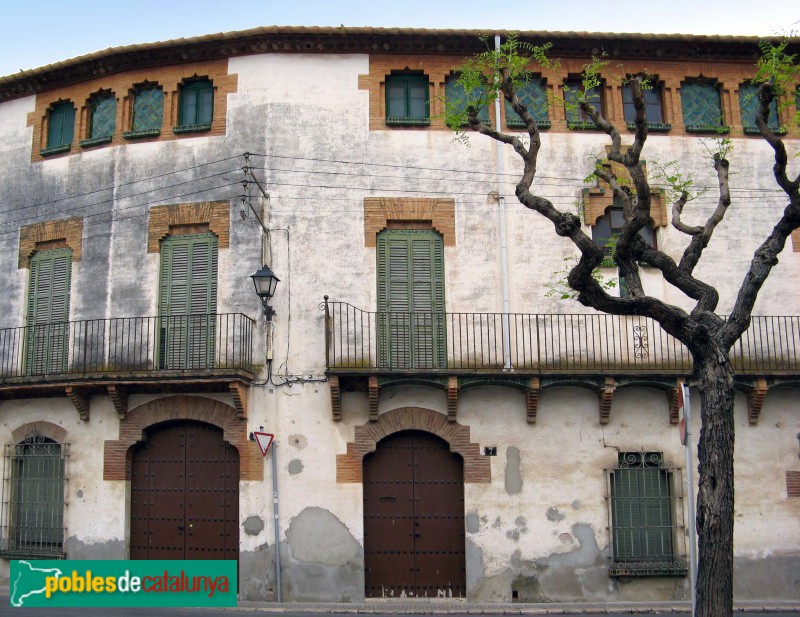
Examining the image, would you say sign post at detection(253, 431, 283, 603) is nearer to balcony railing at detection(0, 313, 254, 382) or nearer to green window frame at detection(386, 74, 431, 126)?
balcony railing at detection(0, 313, 254, 382)

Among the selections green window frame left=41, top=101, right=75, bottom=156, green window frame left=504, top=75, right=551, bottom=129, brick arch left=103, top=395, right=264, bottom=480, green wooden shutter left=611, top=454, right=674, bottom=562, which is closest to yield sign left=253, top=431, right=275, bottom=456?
brick arch left=103, top=395, right=264, bottom=480

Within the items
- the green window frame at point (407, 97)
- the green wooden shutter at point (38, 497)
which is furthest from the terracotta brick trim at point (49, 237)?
the green window frame at point (407, 97)

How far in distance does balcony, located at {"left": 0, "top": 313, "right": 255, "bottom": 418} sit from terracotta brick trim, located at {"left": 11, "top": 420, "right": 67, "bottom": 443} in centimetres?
60

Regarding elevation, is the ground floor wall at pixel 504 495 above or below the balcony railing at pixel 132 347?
below

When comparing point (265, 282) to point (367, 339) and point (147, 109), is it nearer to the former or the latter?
point (367, 339)

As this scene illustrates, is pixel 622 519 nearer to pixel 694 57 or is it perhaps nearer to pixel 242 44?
pixel 694 57

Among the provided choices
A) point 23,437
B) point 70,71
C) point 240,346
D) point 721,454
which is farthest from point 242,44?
point 721,454

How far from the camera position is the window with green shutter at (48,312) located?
55.0 ft

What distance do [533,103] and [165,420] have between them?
9133mm

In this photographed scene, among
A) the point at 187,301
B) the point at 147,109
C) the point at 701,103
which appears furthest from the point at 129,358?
the point at 701,103

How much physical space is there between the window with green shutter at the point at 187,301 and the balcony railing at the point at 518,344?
2.30 m

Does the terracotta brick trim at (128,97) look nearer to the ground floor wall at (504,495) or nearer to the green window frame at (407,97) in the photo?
the green window frame at (407,97)

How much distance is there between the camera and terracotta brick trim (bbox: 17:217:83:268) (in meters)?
17.2

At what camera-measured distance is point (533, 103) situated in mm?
17016
